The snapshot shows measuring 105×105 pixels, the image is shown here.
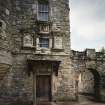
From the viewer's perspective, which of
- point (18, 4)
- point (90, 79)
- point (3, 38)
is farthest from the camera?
point (90, 79)

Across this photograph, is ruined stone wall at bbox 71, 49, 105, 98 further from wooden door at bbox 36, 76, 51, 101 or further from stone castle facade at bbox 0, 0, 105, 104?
wooden door at bbox 36, 76, 51, 101

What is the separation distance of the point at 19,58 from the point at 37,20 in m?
3.13

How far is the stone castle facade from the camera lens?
14.0 m

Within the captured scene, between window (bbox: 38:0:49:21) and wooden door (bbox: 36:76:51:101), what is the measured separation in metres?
4.50

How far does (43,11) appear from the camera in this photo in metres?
15.2

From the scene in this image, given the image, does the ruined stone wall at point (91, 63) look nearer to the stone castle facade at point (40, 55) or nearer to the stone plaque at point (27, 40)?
the stone castle facade at point (40, 55)

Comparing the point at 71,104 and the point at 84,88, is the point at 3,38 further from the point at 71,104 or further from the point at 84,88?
the point at 84,88

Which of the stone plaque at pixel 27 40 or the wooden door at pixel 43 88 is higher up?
the stone plaque at pixel 27 40

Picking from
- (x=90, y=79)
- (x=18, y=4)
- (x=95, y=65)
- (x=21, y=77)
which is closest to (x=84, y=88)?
(x=90, y=79)

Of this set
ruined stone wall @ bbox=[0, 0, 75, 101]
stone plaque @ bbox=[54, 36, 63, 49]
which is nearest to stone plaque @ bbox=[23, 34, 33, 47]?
ruined stone wall @ bbox=[0, 0, 75, 101]

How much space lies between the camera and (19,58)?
46.9 ft

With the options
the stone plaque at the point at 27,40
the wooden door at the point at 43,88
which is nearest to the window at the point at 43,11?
the stone plaque at the point at 27,40

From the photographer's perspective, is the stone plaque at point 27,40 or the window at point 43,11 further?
the window at point 43,11

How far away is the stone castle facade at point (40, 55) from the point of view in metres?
14.0
